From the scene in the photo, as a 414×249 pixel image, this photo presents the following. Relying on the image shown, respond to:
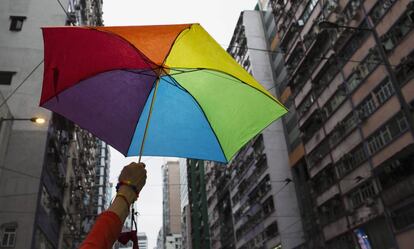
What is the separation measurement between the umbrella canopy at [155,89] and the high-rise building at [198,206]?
87.2 metres

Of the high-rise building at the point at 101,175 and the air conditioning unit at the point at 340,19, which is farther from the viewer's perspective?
the high-rise building at the point at 101,175

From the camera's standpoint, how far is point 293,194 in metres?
50.6

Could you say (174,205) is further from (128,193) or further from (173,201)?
(128,193)

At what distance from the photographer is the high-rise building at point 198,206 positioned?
306 feet

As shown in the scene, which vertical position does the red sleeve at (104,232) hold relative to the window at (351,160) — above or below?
below

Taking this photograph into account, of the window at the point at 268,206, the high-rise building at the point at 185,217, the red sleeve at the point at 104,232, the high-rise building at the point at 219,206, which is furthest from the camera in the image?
the high-rise building at the point at 185,217

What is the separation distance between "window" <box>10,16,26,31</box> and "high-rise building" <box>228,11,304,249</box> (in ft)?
68.5

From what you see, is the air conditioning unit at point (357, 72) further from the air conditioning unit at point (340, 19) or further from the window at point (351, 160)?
the window at point (351, 160)

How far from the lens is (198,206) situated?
99.5 meters

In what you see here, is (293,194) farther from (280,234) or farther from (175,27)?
(175,27)

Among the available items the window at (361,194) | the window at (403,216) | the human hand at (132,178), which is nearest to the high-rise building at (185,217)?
the window at (361,194)

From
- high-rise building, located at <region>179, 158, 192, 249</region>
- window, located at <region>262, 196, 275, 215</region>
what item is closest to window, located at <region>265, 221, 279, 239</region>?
window, located at <region>262, 196, 275, 215</region>

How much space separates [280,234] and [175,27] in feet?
152

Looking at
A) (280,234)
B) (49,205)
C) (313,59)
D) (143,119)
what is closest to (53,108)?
(143,119)
